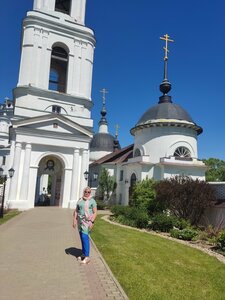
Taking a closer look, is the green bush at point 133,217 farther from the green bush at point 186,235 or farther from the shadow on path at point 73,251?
the shadow on path at point 73,251

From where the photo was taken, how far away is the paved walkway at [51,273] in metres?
5.26

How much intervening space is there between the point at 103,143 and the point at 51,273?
4453cm

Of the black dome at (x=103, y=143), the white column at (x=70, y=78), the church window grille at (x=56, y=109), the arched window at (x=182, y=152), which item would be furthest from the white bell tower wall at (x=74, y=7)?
the black dome at (x=103, y=143)

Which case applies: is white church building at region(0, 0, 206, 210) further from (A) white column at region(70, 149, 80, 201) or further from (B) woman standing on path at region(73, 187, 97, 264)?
(B) woman standing on path at region(73, 187, 97, 264)

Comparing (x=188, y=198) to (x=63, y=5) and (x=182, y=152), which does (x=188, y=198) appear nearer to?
(x=182, y=152)

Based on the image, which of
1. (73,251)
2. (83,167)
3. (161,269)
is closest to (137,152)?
(83,167)

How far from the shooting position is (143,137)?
28094 millimetres

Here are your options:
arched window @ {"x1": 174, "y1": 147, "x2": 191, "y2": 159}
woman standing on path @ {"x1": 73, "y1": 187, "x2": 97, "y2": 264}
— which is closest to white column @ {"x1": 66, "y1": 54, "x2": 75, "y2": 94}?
arched window @ {"x1": 174, "y1": 147, "x2": 191, "y2": 159}

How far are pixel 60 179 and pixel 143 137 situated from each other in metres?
9.52

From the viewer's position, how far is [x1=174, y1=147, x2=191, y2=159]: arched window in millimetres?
26728

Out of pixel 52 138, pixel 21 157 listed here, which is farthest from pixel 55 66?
pixel 21 157

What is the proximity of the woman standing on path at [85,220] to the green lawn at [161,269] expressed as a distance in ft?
2.52

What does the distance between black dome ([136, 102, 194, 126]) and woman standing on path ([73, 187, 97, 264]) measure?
20.6 m

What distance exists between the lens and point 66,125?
26938 millimetres
